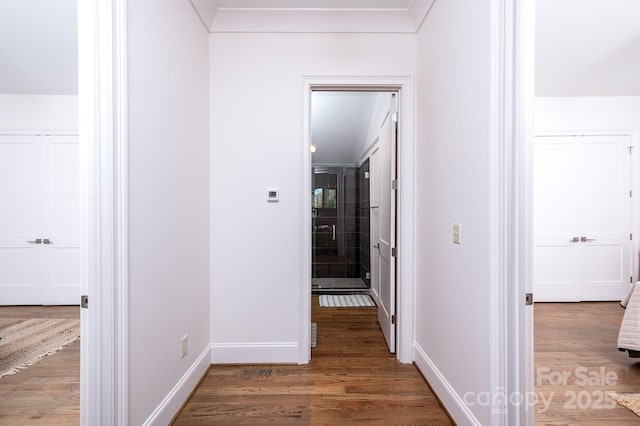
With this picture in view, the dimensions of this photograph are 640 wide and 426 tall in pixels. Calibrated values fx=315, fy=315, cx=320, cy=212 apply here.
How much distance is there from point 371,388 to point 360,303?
2188 mm

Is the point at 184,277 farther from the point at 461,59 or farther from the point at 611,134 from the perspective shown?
the point at 611,134

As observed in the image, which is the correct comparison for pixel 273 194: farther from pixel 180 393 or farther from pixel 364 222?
pixel 364 222

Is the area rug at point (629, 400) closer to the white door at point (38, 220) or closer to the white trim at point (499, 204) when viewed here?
the white trim at point (499, 204)

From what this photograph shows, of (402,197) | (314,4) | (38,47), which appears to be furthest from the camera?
(38,47)

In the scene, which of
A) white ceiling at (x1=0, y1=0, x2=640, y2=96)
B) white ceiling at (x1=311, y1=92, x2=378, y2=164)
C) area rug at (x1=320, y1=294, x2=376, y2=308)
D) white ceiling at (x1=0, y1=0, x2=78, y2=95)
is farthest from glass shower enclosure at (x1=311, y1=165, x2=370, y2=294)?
white ceiling at (x1=0, y1=0, x2=78, y2=95)

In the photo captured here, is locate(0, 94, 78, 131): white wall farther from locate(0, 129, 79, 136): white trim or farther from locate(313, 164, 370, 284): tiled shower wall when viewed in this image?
locate(313, 164, 370, 284): tiled shower wall

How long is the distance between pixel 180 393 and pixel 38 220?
3.27 m

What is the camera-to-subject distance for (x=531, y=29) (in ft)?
4.19

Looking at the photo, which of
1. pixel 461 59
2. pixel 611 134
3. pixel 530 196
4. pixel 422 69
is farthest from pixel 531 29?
pixel 611 134

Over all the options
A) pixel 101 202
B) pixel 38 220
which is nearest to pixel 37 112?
pixel 38 220

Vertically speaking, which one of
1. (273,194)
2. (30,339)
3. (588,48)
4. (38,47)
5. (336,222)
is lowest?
(30,339)

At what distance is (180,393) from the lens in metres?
1.91

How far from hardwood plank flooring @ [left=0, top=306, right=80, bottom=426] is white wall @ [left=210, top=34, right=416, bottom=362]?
91cm

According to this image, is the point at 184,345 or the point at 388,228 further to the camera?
the point at 388,228
